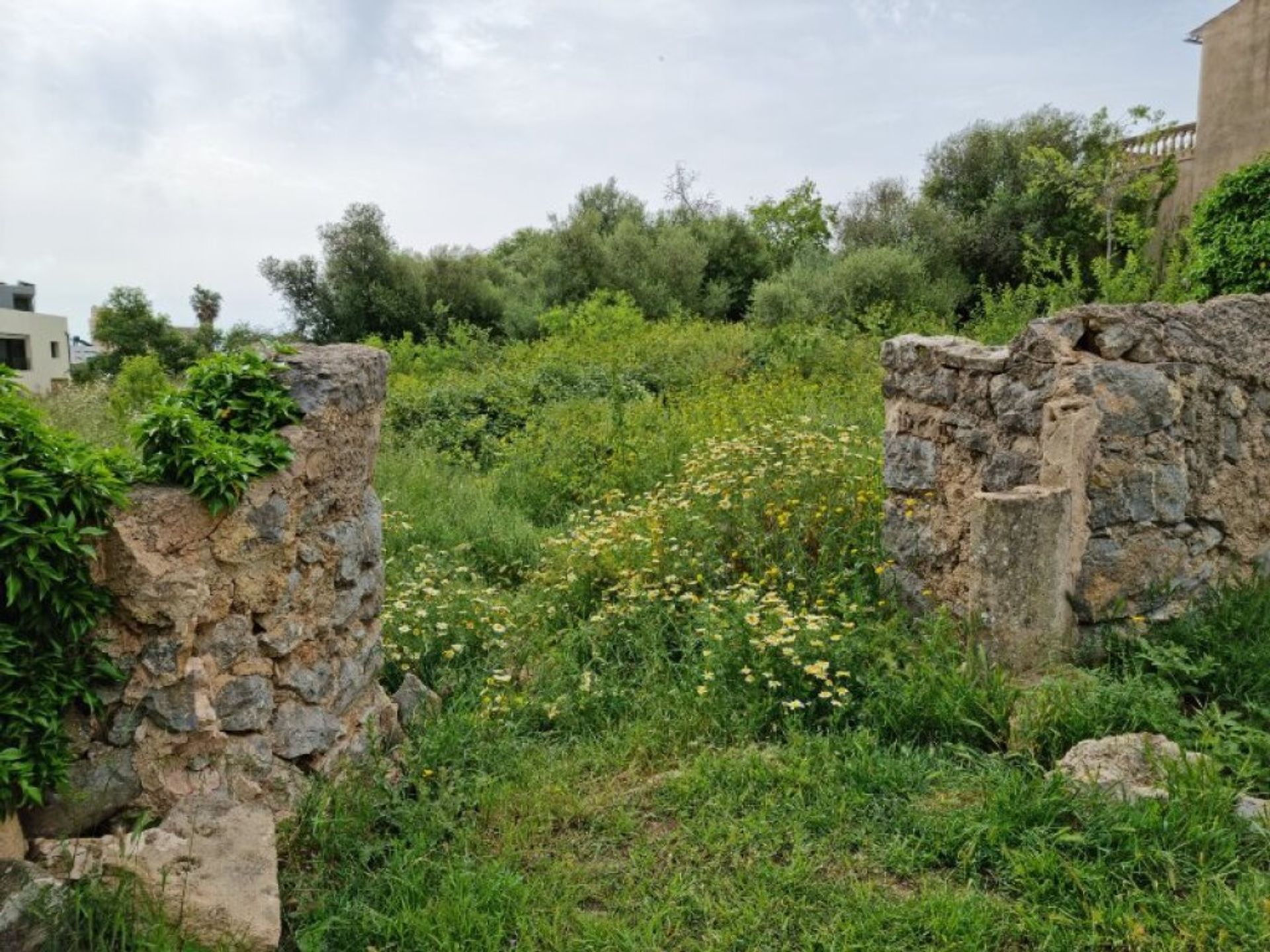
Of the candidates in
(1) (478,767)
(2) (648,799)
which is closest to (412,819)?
(1) (478,767)

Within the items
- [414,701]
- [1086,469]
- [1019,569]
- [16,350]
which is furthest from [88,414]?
[16,350]

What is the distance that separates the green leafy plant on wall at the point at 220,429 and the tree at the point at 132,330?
29.8 meters

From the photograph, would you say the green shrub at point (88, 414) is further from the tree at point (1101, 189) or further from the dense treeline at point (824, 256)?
the tree at point (1101, 189)

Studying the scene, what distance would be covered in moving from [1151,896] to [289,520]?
3573mm

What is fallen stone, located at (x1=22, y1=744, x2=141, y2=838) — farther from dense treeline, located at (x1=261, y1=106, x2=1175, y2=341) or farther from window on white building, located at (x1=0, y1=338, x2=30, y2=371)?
window on white building, located at (x1=0, y1=338, x2=30, y2=371)

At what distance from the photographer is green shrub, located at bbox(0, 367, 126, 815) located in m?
2.92

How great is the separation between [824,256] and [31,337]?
96.1 feet

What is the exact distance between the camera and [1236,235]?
50.7 ft

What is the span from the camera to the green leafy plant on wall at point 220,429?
3.48 m

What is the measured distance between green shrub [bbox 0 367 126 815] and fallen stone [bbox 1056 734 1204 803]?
3.81 metres

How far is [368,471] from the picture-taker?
4504 mm

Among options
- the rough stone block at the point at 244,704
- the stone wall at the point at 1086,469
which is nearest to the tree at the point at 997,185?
the stone wall at the point at 1086,469

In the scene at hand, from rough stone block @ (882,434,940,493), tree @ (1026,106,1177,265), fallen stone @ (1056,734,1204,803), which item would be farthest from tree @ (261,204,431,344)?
fallen stone @ (1056,734,1204,803)

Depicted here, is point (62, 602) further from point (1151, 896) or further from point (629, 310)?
point (629, 310)
